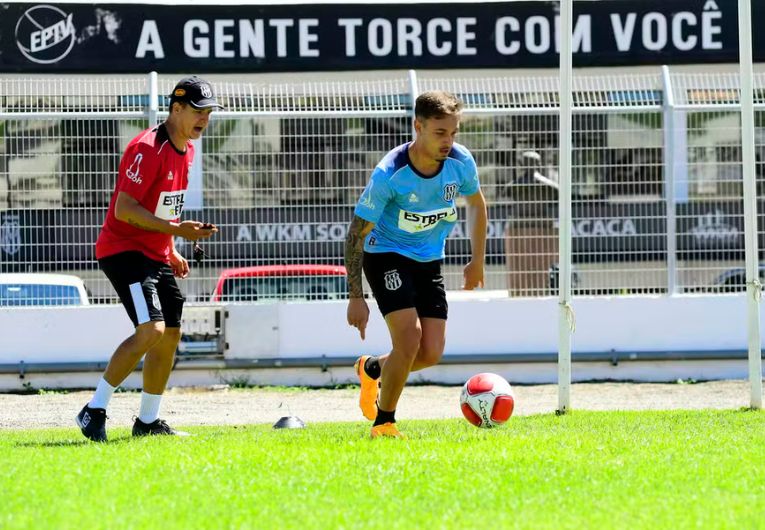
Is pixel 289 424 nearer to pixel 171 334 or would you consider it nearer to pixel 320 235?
pixel 171 334

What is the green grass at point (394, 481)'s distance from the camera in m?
4.87

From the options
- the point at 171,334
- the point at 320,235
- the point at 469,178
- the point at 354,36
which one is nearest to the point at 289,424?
the point at 171,334

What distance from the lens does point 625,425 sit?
8.38 metres

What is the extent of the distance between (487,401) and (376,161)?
620 cm

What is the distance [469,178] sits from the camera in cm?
791

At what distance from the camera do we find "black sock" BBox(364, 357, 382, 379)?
8.73 metres

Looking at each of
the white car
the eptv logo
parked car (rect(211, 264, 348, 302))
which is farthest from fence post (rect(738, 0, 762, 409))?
the eptv logo

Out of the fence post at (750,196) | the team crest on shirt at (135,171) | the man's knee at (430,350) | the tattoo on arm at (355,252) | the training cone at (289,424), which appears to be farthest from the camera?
the fence post at (750,196)

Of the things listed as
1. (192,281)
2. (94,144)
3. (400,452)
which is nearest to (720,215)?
(192,281)

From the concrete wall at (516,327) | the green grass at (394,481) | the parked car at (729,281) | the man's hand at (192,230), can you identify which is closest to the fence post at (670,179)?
the concrete wall at (516,327)

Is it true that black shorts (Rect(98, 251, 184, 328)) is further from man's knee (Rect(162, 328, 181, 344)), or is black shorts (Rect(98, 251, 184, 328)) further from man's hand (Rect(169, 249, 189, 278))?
man's hand (Rect(169, 249, 189, 278))

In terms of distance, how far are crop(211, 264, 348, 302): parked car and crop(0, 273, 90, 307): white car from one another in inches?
58.8

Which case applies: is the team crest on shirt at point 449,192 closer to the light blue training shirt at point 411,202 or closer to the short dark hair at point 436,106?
the light blue training shirt at point 411,202

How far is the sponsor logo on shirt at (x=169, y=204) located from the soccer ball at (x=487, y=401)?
7.26ft
